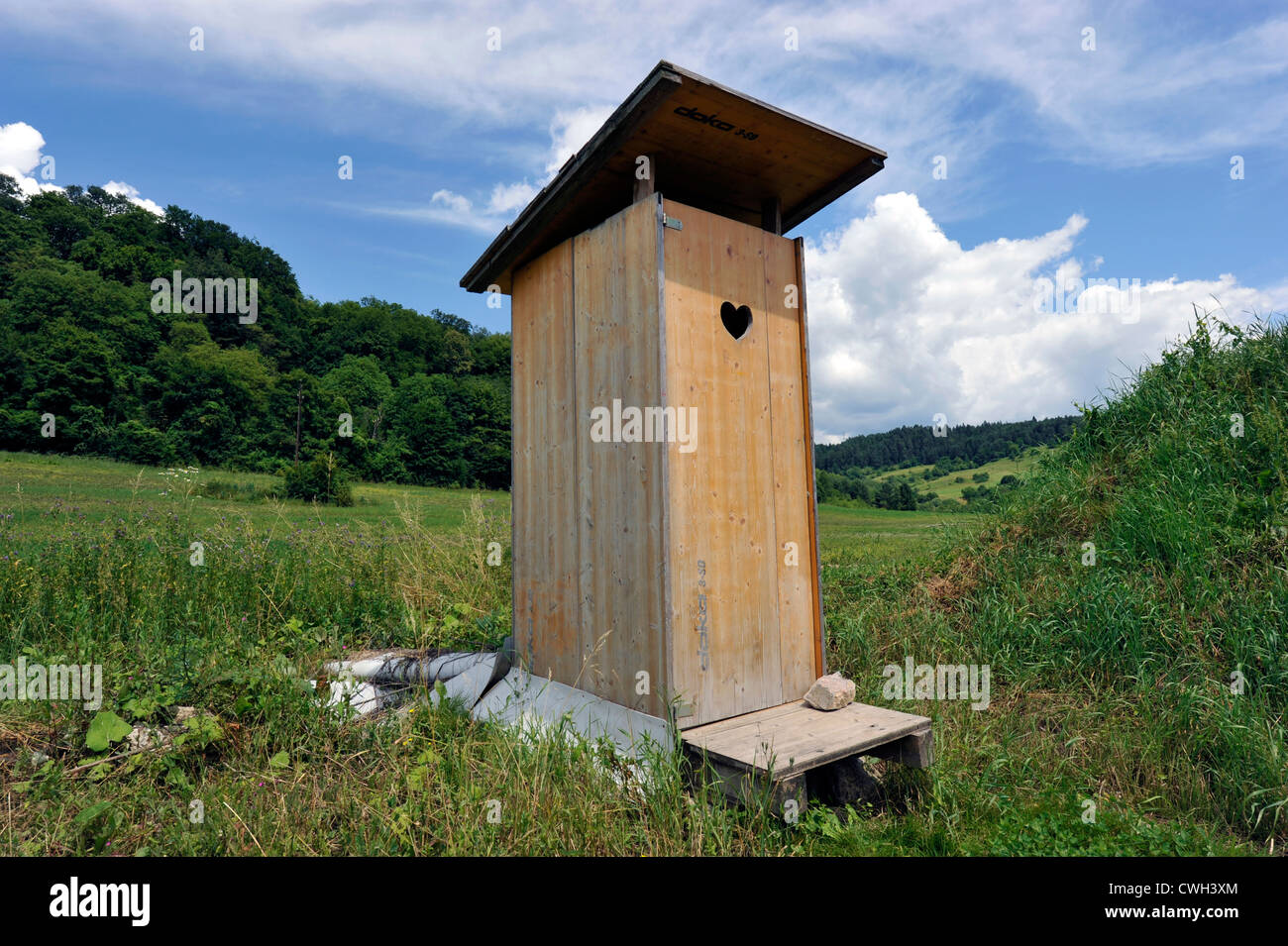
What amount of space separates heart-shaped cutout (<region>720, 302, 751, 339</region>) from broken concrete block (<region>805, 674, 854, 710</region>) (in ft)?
7.53

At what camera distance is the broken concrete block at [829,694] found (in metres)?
3.90

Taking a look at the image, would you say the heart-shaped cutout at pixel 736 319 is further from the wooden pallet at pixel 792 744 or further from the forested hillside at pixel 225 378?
the forested hillside at pixel 225 378

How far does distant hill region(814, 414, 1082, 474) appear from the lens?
8.01 m

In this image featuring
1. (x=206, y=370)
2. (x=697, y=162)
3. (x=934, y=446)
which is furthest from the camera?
(x=206, y=370)

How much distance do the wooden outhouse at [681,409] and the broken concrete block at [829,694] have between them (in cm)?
14

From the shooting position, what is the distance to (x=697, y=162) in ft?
13.4

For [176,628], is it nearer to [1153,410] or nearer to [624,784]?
[624,784]

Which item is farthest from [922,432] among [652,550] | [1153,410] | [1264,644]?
[652,550]

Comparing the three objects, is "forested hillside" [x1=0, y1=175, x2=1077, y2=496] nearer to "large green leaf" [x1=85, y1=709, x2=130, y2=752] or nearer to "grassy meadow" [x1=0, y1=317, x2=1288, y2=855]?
"grassy meadow" [x1=0, y1=317, x2=1288, y2=855]

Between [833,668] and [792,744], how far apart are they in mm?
2478

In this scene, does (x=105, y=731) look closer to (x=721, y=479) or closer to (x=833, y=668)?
(x=721, y=479)

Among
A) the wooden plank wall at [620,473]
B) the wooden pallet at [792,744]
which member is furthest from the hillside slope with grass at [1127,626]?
the wooden plank wall at [620,473]

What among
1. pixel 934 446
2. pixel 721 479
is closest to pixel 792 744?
pixel 721 479

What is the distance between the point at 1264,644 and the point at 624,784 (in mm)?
4773
